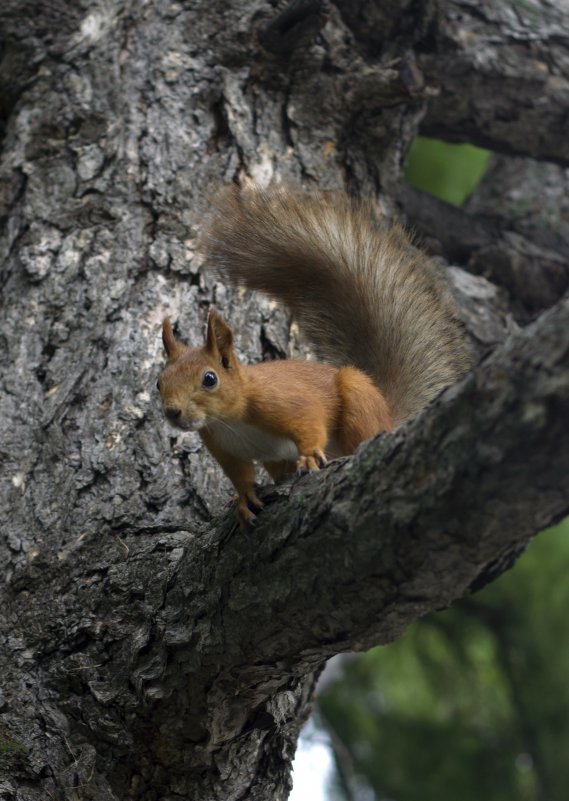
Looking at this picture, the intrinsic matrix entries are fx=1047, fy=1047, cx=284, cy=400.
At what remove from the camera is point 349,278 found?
2299mm

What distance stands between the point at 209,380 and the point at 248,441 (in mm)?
171

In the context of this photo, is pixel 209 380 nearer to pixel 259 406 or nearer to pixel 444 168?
pixel 259 406

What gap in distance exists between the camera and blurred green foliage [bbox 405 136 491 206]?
4238 millimetres

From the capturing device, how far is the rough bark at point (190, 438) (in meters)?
1.33

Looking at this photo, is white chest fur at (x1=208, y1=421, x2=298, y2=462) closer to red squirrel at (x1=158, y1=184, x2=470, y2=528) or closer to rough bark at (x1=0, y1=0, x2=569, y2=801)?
red squirrel at (x1=158, y1=184, x2=470, y2=528)

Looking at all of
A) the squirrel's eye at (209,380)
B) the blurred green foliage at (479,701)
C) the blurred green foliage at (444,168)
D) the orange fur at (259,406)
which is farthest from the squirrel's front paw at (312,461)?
the blurred green foliage at (444,168)

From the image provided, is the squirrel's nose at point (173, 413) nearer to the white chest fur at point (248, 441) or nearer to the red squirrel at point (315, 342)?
the red squirrel at point (315, 342)

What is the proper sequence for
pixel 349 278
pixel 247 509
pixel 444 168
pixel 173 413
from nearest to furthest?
1. pixel 247 509
2. pixel 173 413
3. pixel 349 278
4. pixel 444 168

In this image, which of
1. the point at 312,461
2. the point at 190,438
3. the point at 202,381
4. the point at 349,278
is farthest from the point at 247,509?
the point at 349,278

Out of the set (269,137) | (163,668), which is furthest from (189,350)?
(269,137)

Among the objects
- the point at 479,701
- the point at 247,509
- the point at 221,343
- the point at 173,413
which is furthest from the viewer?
the point at 479,701

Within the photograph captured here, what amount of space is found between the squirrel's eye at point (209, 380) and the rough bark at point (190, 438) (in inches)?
10.2

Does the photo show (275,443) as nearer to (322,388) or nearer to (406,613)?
(322,388)

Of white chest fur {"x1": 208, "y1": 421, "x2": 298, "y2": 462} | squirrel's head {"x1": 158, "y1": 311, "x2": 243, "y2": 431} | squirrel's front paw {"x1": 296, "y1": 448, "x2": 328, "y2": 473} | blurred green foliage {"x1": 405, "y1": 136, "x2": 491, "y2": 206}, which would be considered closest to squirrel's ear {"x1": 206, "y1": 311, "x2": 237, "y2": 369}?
squirrel's head {"x1": 158, "y1": 311, "x2": 243, "y2": 431}
